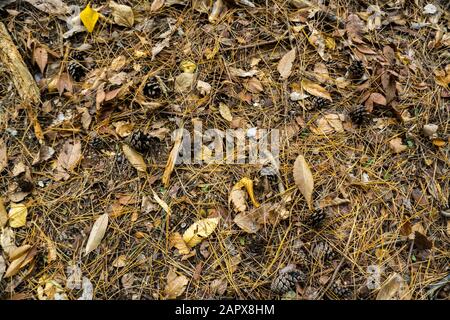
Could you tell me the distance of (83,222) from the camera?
1965 mm

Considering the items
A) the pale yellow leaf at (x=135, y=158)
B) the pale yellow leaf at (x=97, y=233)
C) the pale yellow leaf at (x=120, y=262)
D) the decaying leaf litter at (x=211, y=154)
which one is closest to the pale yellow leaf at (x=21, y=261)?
the decaying leaf litter at (x=211, y=154)

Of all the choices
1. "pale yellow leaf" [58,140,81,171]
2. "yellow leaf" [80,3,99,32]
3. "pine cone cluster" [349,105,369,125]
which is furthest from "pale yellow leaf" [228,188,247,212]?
"yellow leaf" [80,3,99,32]

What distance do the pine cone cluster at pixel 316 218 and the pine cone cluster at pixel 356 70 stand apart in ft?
2.80

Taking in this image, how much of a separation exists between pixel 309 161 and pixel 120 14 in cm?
144

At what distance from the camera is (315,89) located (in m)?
2.18

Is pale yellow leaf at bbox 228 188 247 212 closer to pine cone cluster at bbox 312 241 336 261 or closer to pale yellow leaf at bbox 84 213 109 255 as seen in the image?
pine cone cluster at bbox 312 241 336 261

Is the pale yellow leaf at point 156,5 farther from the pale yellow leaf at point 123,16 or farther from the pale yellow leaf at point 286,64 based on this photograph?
the pale yellow leaf at point 286,64

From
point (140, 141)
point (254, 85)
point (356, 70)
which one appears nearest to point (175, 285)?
point (140, 141)

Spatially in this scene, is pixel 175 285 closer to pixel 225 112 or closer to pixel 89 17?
pixel 225 112

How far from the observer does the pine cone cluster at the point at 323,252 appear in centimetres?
185

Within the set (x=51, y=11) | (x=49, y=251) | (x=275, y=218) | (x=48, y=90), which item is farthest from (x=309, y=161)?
(x=51, y=11)

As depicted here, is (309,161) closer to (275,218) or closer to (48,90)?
(275,218)

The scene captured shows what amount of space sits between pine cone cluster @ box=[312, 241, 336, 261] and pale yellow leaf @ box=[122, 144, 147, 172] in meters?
0.96

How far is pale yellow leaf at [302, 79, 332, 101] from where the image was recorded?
7.09ft
